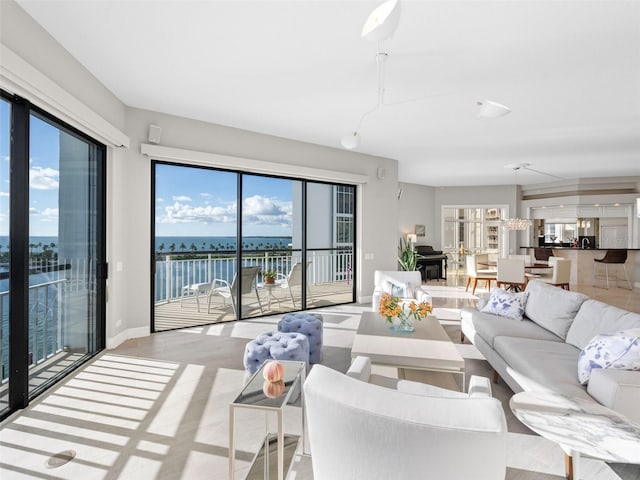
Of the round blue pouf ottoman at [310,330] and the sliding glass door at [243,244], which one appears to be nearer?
the round blue pouf ottoman at [310,330]

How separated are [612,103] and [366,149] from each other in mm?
3273

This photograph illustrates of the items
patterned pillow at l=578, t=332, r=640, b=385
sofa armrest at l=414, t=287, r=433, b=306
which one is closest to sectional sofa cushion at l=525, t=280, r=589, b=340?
patterned pillow at l=578, t=332, r=640, b=385

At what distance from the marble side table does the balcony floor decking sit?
400 cm

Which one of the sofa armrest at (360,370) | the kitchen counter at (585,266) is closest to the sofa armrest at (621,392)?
the sofa armrest at (360,370)

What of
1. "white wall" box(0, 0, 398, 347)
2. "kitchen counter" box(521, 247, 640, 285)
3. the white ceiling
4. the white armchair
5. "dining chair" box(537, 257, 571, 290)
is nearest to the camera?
the white armchair

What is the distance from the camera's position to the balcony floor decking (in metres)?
4.57

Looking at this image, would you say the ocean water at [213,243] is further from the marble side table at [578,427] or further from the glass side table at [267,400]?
the marble side table at [578,427]

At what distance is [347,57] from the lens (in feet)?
9.52

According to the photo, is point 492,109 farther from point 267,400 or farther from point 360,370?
point 267,400

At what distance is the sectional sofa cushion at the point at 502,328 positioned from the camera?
3030 millimetres

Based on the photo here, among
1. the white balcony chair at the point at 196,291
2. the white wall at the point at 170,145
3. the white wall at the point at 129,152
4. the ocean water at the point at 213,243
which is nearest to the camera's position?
the white wall at the point at 129,152

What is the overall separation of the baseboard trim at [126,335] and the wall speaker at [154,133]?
2.29 m

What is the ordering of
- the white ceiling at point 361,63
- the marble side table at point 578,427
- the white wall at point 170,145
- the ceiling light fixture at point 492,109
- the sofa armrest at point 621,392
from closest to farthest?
1. the marble side table at point 578,427
2. the sofa armrest at point 621,392
3. the white ceiling at point 361,63
4. the ceiling light fixture at point 492,109
5. the white wall at point 170,145

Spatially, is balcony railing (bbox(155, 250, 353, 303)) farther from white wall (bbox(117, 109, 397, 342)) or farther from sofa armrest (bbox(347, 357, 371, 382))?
sofa armrest (bbox(347, 357, 371, 382))
